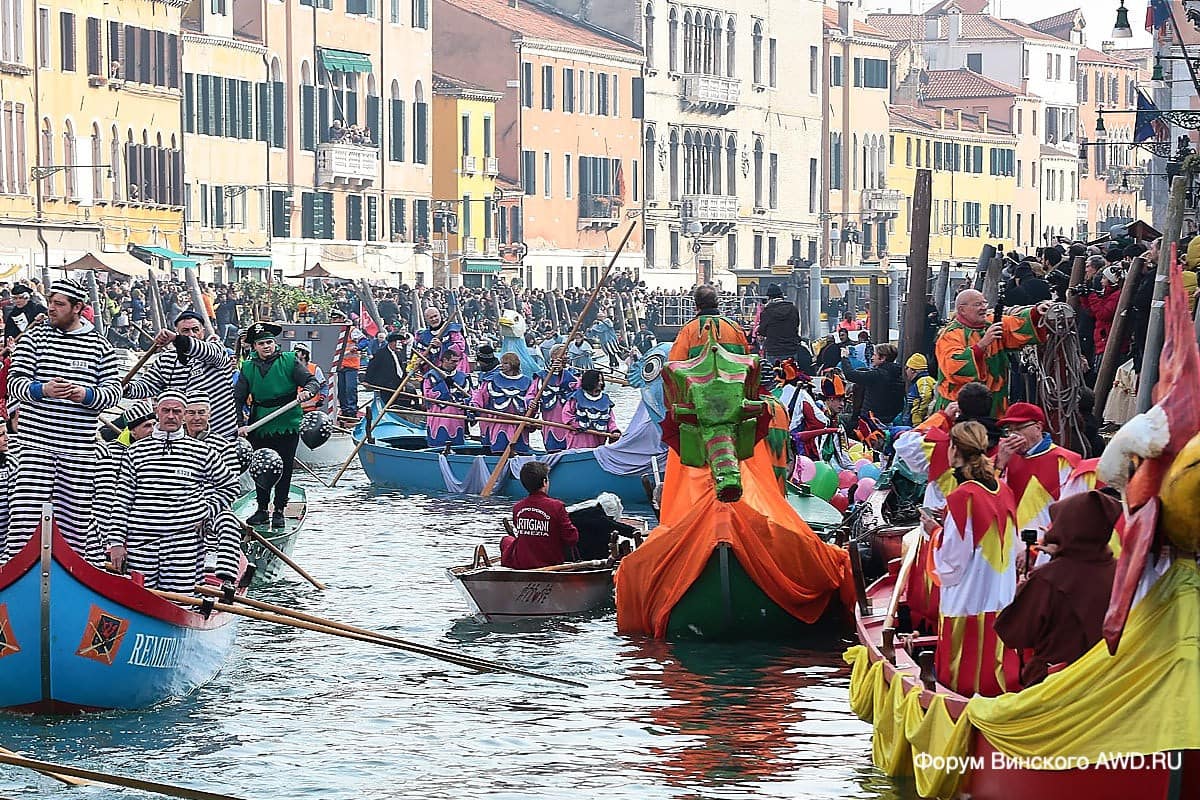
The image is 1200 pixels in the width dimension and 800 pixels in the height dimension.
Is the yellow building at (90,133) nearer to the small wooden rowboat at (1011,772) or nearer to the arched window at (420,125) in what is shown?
the arched window at (420,125)

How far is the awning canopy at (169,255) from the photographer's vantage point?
48.3 metres

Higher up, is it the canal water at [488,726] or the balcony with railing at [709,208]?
the balcony with railing at [709,208]

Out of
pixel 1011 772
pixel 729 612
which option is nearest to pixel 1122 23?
pixel 729 612

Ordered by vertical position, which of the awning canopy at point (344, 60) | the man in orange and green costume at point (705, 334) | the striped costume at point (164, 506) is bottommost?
the striped costume at point (164, 506)

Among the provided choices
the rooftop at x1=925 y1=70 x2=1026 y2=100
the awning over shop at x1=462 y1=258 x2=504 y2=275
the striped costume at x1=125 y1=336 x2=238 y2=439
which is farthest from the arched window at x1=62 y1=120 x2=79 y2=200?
the rooftop at x1=925 y1=70 x2=1026 y2=100

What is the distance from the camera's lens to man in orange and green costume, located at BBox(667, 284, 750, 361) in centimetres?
1359

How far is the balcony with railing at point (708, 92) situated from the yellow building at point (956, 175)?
462 inches

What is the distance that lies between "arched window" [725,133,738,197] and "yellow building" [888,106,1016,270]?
10.7m

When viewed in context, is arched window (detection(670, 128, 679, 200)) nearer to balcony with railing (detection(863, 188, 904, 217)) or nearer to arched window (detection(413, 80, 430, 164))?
balcony with railing (detection(863, 188, 904, 217))

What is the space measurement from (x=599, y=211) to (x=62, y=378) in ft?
195

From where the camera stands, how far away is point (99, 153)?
4928 cm

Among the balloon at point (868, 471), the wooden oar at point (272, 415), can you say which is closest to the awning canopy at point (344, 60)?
the wooden oar at point (272, 415)

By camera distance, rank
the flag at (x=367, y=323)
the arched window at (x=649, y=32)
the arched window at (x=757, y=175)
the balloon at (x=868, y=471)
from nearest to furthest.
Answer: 1. the balloon at (x=868, y=471)
2. the flag at (x=367, y=323)
3. the arched window at (x=649, y=32)
4. the arched window at (x=757, y=175)

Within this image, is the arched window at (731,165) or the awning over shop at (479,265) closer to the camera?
the awning over shop at (479,265)
